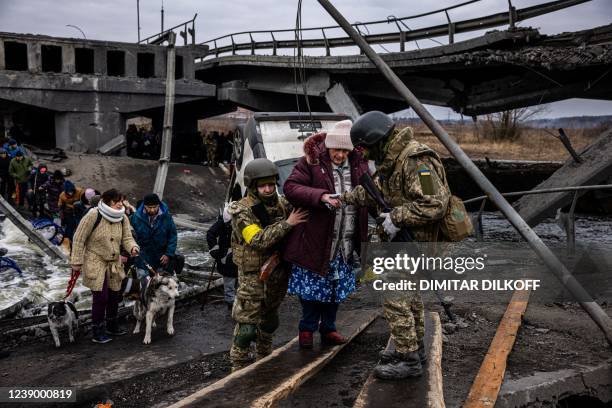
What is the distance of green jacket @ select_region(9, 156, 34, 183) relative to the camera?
17906 millimetres

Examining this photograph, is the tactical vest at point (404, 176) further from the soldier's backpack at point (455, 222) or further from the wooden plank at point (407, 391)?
the wooden plank at point (407, 391)

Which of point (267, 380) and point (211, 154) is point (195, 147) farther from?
point (267, 380)

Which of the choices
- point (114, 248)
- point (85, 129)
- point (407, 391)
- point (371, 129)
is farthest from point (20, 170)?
point (407, 391)

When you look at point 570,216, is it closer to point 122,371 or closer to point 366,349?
point 366,349

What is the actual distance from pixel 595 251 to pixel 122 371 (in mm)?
7333

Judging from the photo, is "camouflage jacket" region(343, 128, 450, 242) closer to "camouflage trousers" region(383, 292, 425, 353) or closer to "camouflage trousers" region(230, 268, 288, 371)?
"camouflage trousers" region(383, 292, 425, 353)

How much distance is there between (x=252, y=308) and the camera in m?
4.91

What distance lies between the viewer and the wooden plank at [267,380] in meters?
3.95

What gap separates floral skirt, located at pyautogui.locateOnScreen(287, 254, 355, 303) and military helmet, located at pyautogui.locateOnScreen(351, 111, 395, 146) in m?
1.17

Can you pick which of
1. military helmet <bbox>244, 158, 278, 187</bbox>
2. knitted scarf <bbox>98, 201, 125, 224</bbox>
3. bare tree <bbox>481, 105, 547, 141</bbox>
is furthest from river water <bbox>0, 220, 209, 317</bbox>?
bare tree <bbox>481, 105, 547, 141</bbox>

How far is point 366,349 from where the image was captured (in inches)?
217

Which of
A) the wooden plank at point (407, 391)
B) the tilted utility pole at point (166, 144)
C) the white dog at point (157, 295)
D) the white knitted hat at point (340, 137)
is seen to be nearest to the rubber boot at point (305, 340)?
the wooden plank at point (407, 391)

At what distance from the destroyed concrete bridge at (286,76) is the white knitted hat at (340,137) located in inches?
210

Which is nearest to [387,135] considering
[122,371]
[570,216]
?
[122,371]
